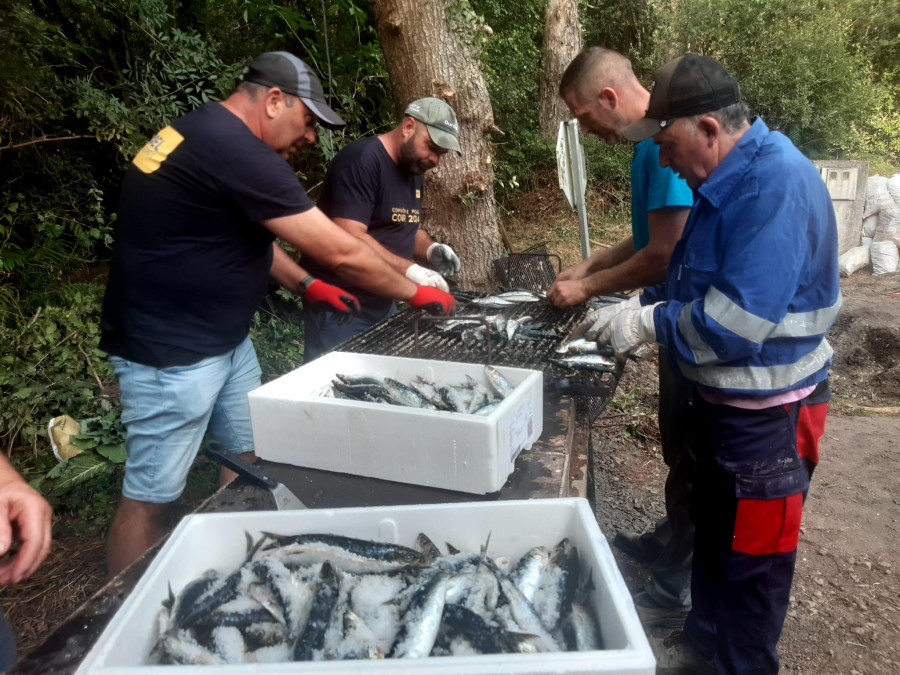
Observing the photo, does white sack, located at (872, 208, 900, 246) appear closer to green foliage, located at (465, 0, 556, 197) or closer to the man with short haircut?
green foliage, located at (465, 0, 556, 197)

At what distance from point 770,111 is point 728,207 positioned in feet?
46.8

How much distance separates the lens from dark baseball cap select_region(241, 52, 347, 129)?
264 centimetres

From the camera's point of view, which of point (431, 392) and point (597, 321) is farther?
point (597, 321)

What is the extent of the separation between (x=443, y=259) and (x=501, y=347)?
1.78 meters

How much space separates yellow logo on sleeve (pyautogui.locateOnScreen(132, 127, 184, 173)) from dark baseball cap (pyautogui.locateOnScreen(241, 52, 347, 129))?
0.46m

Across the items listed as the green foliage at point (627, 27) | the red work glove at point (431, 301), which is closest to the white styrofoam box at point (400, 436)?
the red work glove at point (431, 301)

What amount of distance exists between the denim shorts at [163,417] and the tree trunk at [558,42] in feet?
37.4

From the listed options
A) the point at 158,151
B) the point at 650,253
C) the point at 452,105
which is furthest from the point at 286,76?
the point at 452,105

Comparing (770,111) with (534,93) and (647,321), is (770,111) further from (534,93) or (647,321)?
(647,321)

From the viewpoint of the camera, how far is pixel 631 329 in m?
2.64

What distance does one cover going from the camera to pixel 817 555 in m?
3.70

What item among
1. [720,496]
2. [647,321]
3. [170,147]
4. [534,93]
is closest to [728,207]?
[647,321]

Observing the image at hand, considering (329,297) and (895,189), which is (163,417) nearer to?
(329,297)

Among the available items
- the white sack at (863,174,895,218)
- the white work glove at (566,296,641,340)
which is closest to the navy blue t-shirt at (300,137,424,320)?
the white work glove at (566,296,641,340)
